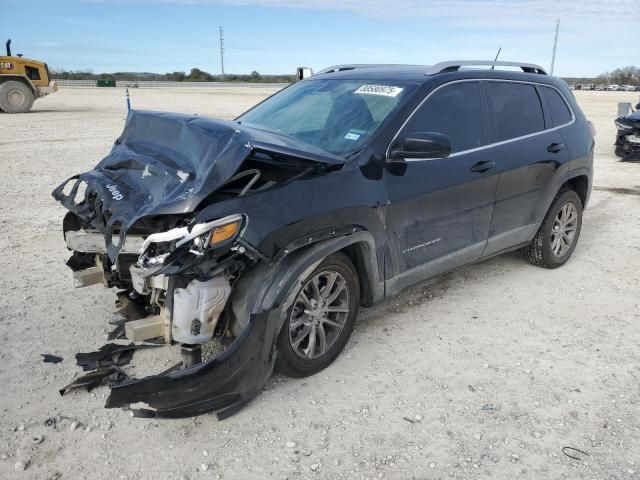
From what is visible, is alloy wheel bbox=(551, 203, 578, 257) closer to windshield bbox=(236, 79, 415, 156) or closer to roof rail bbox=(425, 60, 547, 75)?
roof rail bbox=(425, 60, 547, 75)

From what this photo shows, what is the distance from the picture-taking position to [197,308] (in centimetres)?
300

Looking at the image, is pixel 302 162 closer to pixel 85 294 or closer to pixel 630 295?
pixel 85 294

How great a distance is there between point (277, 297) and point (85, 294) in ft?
7.67

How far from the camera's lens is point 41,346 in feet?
12.8

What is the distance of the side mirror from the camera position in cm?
366

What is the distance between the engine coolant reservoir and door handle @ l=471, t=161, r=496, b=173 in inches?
89.6

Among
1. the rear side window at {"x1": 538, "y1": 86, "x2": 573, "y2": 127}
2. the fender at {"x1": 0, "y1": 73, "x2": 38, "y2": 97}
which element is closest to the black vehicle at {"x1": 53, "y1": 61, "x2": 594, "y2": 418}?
the rear side window at {"x1": 538, "y1": 86, "x2": 573, "y2": 127}

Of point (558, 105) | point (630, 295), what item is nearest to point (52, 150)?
point (558, 105)

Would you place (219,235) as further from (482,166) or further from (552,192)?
(552,192)

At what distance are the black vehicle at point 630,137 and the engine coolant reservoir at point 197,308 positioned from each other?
12353 mm

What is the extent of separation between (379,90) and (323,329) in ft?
5.91

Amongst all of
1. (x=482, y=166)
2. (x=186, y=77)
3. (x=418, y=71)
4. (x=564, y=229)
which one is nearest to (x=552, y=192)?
(x=564, y=229)

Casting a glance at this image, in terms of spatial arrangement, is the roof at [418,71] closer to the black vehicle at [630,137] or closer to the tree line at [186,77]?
the black vehicle at [630,137]

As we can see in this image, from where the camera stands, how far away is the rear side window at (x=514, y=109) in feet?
15.3
